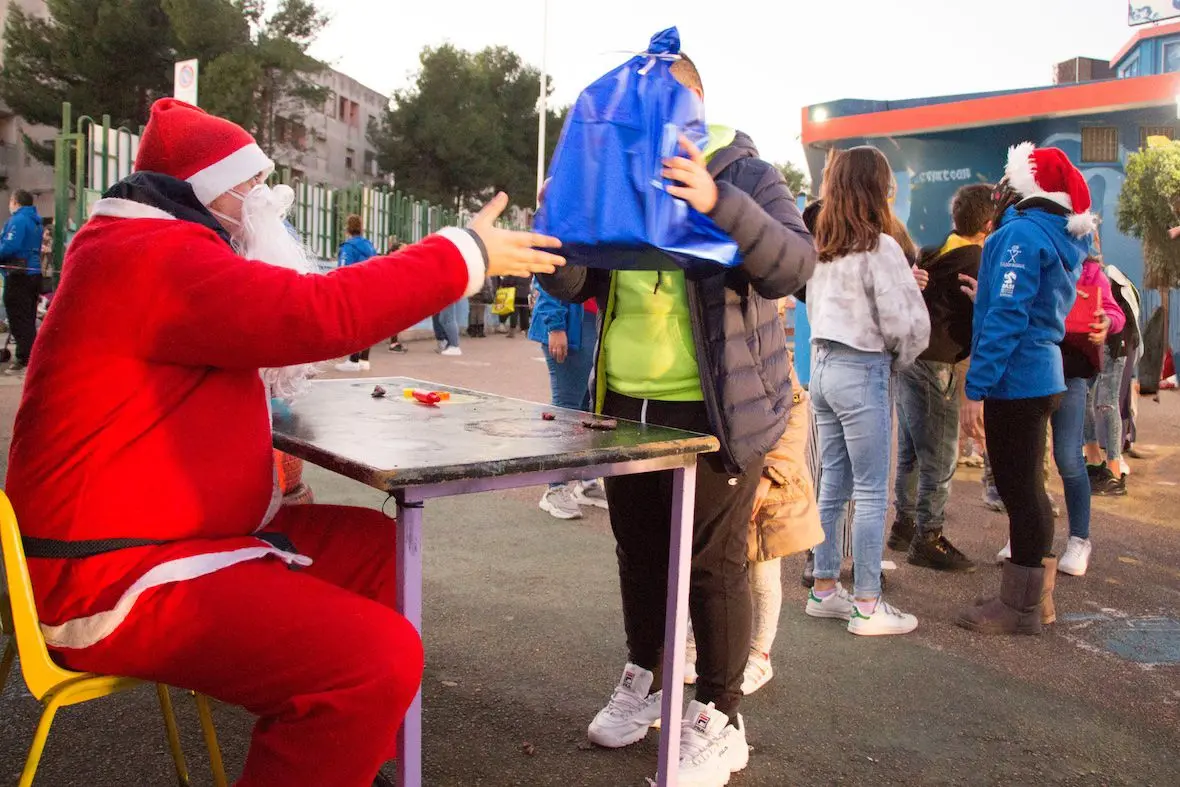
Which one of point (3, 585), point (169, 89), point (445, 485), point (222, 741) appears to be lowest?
point (222, 741)

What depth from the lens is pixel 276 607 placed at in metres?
1.95

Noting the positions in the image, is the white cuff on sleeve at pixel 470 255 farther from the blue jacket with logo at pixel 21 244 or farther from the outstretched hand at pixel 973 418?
the blue jacket with logo at pixel 21 244

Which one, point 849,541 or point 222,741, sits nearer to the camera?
point 222,741

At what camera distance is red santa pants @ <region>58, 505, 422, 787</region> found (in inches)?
74.7

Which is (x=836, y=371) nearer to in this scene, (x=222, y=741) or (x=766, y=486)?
(x=766, y=486)

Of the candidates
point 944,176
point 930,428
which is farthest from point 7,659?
point 944,176

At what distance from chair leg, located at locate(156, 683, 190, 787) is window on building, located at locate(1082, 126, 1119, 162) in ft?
65.1

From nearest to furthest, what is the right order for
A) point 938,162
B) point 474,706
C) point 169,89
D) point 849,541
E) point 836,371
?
point 474,706 < point 836,371 < point 849,541 < point 938,162 < point 169,89

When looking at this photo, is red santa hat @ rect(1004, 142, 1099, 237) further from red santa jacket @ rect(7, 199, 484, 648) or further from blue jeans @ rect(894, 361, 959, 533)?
red santa jacket @ rect(7, 199, 484, 648)

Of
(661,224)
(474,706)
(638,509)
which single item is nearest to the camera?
(661,224)

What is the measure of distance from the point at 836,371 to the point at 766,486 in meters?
1.00

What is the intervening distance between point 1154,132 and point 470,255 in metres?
20.1

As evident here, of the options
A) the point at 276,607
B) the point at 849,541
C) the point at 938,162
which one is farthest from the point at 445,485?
the point at 938,162

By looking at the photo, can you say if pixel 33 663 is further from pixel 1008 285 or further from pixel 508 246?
pixel 1008 285
